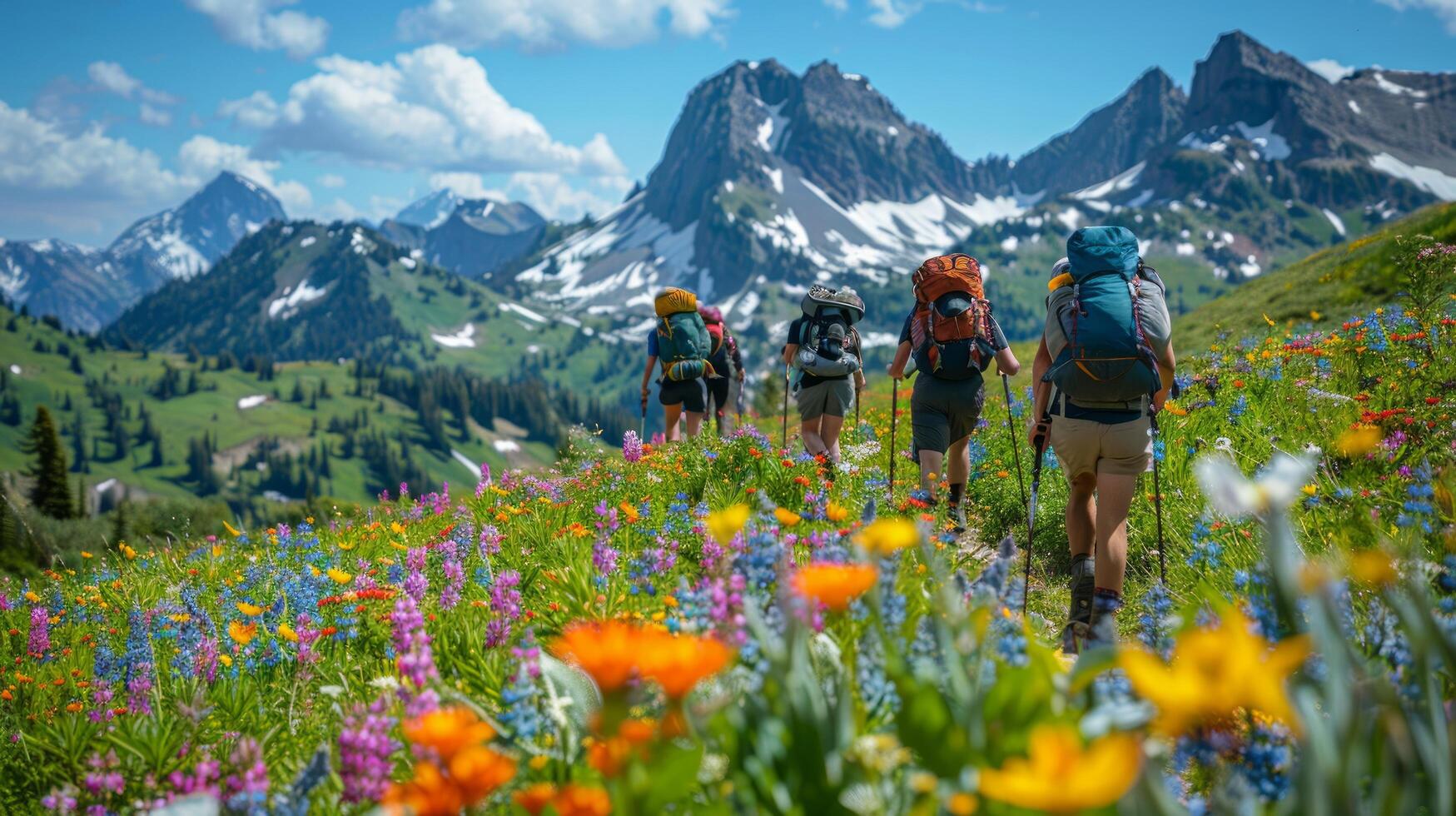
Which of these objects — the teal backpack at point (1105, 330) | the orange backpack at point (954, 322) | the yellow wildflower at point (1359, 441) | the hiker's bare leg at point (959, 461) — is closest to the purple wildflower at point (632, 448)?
the orange backpack at point (954, 322)

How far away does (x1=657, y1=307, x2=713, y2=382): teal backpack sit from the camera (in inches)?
489

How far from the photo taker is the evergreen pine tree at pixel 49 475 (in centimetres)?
6506

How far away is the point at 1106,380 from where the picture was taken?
5652 millimetres

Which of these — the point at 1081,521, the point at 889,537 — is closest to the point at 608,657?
the point at 889,537

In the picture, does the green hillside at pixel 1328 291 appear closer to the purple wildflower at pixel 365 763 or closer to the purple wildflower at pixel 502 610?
the purple wildflower at pixel 502 610

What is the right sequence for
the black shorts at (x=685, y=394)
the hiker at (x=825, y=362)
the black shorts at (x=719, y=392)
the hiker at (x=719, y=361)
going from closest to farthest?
the hiker at (x=825, y=362)
the black shorts at (x=685, y=394)
the hiker at (x=719, y=361)
the black shorts at (x=719, y=392)

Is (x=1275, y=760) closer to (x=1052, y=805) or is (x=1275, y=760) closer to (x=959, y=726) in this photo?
(x=959, y=726)

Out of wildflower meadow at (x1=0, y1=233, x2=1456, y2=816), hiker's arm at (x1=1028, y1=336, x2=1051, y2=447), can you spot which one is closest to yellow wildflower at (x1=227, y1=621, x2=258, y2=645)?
wildflower meadow at (x1=0, y1=233, x2=1456, y2=816)

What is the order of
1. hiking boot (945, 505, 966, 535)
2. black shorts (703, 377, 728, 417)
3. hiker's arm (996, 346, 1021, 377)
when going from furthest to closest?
black shorts (703, 377, 728, 417)
hiker's arm (996, 346, 1021, 377)
hiking boot (945, 505, 966, 535)

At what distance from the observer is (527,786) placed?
2.58 m

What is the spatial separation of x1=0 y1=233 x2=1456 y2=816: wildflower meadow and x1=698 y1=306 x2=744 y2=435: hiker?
5.05m

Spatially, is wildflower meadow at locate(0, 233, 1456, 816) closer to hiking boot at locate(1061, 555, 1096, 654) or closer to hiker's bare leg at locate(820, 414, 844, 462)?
hiking boot at locate(1061, 555, 1096, 654)

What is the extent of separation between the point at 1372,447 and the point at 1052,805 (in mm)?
6362

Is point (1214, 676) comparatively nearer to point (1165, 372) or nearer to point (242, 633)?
point (242, 633)
